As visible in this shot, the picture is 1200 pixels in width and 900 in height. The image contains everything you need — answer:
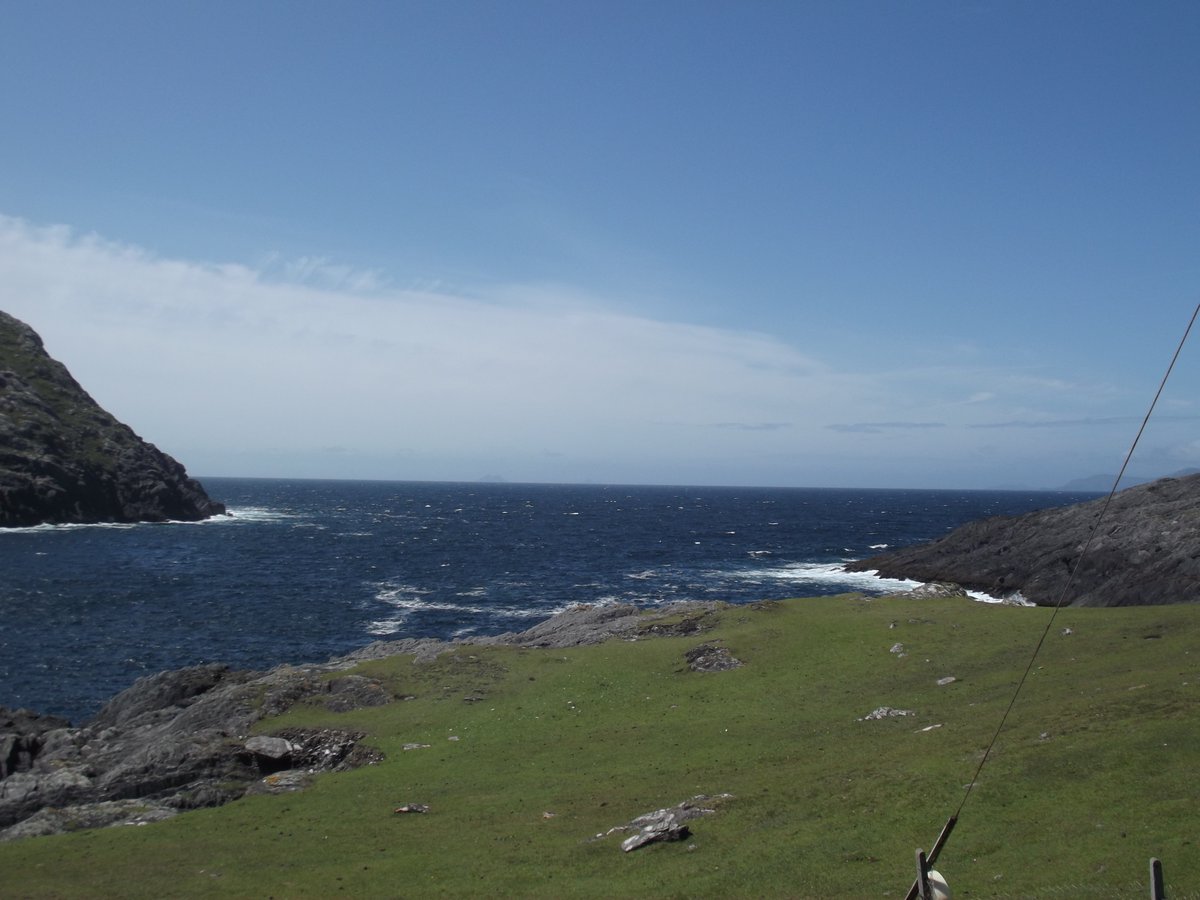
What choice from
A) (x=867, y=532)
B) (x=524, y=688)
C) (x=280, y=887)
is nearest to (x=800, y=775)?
(x=280, y=887)

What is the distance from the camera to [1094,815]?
65.3 ft

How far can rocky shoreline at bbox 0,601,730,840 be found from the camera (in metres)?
31.1

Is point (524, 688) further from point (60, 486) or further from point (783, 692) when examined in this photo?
point (60, 486)

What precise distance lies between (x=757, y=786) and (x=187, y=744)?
934 inches

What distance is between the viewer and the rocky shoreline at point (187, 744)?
31109 mm

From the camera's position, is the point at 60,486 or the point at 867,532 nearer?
the point at 60,486

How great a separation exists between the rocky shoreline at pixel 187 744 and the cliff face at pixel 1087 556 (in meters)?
51.7

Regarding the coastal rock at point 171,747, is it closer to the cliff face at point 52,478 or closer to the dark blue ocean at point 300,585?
the dark blue ocean at point 300,585

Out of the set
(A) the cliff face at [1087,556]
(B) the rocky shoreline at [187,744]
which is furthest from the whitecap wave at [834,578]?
(B) the rocky shoreline at [187,744]

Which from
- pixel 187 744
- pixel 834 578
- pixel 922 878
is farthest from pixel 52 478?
pixel 922 878

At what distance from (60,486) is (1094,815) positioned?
209m

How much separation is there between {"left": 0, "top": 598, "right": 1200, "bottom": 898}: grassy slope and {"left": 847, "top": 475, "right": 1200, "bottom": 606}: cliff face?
43337mm

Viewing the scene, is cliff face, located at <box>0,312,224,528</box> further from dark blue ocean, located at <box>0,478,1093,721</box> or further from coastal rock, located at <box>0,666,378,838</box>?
coastal rock, located at <box>0,666,378,838</box>

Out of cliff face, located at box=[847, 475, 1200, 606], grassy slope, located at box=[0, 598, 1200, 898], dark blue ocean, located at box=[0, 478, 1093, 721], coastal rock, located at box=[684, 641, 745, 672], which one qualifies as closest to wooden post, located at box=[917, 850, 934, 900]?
grassy slope, located at box=[0, 598, 1200, 898]
